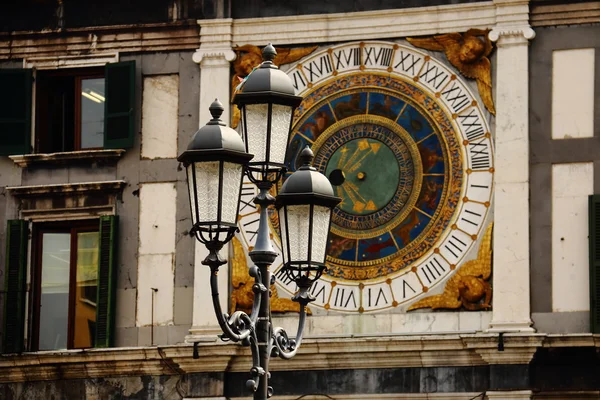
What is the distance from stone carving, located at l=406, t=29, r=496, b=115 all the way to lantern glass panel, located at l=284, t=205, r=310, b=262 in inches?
359

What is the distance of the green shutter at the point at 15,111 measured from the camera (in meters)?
28.8

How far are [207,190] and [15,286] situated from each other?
38.6ft

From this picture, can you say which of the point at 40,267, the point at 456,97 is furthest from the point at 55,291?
the point at 456,97

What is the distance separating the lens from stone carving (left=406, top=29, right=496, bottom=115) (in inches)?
1063

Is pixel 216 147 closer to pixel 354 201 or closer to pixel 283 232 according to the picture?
pixel 283 232

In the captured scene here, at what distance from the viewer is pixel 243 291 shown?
27.5m

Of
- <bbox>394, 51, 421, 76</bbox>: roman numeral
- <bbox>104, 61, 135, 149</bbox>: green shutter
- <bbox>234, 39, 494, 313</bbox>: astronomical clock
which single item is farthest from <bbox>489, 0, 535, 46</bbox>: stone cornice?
<bbox>104, 61, 135, 149</bbox>: green shutter

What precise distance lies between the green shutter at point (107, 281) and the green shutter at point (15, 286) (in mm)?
1236

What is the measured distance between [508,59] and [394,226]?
2.82m

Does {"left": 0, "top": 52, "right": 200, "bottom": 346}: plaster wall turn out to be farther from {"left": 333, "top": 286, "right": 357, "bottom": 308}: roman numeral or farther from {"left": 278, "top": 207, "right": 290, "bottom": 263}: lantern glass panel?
{"left": 278, "top": 207, "right": 290, "bottom": 263}: lantern glass panel

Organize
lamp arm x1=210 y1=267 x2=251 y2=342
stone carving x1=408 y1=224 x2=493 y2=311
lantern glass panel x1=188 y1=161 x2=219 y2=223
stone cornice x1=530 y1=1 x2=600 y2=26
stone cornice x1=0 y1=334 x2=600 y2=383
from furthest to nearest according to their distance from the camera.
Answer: stone cornice x1=530 y1=1 x2=600 y2=26 < stone carving x1=408 y1=224 x2=493 y2=311 < stone cornice x1=0 y1=334 x2=600 y2=383 < lantern glass panel x1=188 y1=161 x2=219 y2=223 < lamp arm x1=210 y1=267 x2=251 y2=342

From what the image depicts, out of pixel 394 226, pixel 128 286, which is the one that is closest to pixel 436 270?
pixel 394 226

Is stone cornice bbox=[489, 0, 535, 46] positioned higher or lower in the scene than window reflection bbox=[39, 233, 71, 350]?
higher

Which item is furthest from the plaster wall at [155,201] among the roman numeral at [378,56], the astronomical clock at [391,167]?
the roman numeral at [378,56]
